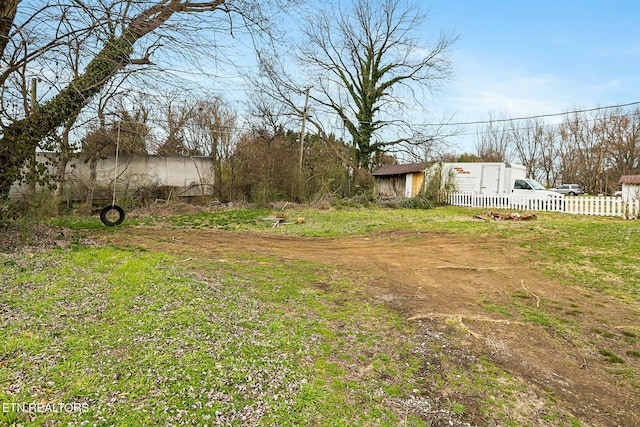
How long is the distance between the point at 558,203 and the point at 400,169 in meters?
9.08

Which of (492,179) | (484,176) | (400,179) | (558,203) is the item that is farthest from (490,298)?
(400,179)

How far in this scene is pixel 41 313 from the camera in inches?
130

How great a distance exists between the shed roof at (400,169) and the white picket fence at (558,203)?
2495 millimetres

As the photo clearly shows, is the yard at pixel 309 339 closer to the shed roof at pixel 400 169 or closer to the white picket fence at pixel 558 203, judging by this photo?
the white picket fence at pixel 558 203

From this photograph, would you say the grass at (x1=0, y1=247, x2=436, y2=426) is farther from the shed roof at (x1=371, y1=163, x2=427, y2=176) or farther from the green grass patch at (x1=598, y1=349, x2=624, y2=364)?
the shed roof at (x1=371, y1=163, x2=427, y2=176)

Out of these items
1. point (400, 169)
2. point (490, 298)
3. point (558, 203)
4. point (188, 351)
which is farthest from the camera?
Result: point (400, 169)

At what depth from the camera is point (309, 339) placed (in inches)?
129

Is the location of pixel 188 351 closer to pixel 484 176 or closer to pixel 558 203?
pixel 558 203

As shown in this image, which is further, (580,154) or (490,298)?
(580,154)

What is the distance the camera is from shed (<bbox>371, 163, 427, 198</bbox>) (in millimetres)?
20867

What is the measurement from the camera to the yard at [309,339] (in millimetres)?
2270

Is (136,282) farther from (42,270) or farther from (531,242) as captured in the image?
(531,242)

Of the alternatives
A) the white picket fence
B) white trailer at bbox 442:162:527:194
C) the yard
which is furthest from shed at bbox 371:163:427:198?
the yard

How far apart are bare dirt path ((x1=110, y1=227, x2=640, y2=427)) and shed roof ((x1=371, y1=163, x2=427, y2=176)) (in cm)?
1180
